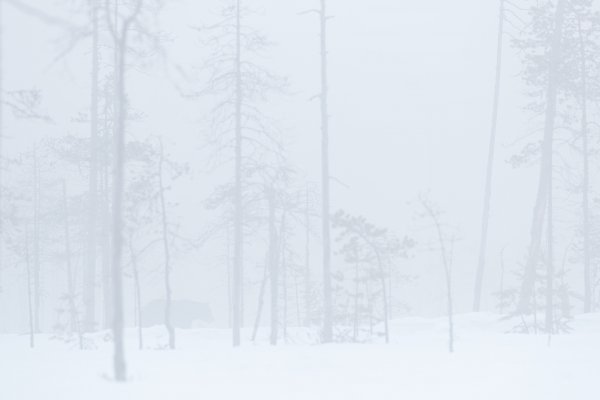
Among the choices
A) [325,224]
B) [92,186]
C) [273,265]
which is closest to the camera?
[325,224]

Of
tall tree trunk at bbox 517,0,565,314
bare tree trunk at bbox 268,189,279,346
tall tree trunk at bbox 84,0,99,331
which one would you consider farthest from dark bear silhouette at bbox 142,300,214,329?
tall tree trunk at bbox 517,0,565,314

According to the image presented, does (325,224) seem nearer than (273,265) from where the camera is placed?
Yes

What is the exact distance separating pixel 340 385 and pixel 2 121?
9.18 meters

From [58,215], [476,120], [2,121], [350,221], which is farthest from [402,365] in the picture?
[476,120]

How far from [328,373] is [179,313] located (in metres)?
41.5

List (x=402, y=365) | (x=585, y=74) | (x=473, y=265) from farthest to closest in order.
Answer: (x=473, y=265) < (x=585, y=74) < (x=402, y=365)

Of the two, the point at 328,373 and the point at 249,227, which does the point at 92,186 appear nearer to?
the point at 249,227

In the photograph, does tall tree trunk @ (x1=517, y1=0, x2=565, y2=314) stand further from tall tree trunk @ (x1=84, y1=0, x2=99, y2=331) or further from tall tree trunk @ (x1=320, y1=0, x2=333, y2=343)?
tall tree trunk @ (x1=84, y1=0, x2=99, y2=331)

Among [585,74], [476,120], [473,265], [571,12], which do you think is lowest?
[473,265]

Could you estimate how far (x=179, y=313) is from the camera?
5459cm

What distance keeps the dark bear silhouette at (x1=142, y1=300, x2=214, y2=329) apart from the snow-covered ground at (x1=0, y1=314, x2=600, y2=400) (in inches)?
1379

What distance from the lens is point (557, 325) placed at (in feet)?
75.6

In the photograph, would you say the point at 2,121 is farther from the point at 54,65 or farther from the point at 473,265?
the point at 473,265

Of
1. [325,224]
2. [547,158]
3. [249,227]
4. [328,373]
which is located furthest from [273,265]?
[328,373]
